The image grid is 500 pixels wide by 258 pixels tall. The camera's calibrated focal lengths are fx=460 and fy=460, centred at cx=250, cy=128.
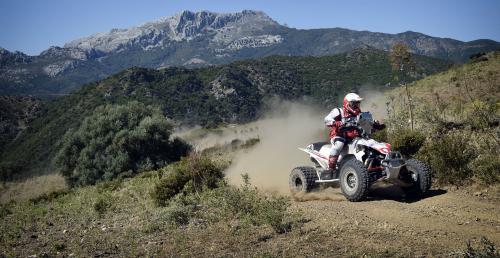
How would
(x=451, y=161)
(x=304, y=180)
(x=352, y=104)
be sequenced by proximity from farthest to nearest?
(x=304, y=180) < (x=352, y=104) < (x=451, y=161)

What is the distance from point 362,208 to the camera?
9.52 metres

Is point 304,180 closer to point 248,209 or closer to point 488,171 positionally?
point 248,209

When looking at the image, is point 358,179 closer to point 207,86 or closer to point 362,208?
point 362,208

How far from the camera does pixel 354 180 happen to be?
10273 mm

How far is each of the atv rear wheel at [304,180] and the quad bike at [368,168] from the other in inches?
12.9

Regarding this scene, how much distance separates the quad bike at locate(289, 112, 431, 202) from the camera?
9.87 meters

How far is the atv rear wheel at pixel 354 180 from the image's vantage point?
32.4 feet

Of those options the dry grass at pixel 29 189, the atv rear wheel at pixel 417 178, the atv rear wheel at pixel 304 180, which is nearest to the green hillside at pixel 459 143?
the atv rear wheel at pixel 417 178

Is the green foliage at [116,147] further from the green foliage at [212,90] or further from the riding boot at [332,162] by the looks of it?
the green foliage at [212,90]

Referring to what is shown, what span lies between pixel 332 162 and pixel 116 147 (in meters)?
27.5

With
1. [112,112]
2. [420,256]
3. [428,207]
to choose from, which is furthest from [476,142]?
[112,112]

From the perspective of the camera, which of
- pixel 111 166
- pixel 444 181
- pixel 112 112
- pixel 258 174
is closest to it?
pixel 444 181

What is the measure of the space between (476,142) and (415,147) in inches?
64.8

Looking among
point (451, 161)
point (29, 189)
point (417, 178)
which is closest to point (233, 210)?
point (417, 178)
